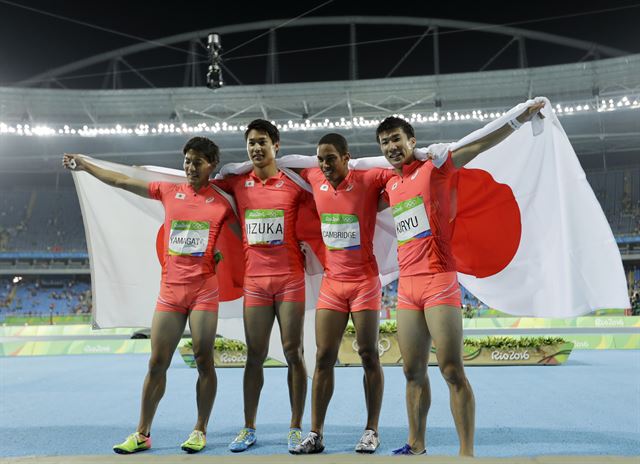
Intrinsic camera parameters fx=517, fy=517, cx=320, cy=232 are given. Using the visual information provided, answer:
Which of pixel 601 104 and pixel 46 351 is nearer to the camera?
pixel 46 351

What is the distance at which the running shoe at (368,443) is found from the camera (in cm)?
364

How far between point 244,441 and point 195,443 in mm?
366

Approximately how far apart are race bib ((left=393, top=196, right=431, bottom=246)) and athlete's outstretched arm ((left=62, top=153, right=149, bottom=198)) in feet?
7.30

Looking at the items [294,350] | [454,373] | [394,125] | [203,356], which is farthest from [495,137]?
[203,356]

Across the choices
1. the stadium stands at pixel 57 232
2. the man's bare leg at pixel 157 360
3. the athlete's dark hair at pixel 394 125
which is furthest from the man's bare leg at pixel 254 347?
the stadium stands at pixel 57 232

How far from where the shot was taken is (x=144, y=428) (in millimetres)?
3951

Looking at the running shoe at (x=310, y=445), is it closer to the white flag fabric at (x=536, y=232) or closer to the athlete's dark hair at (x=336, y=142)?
the white flag fabric at (x=536, y=232)

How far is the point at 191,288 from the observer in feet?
13.4

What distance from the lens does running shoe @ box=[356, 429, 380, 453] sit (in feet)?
11.9

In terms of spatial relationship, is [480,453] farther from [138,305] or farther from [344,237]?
[138,305]

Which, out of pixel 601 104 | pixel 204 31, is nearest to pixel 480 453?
pixel 601 104

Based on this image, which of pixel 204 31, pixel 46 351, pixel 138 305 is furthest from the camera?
pixel 204 31

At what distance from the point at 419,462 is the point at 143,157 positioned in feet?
102

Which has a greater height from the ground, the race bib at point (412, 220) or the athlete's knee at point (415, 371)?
the race bib at point (412, 220)
